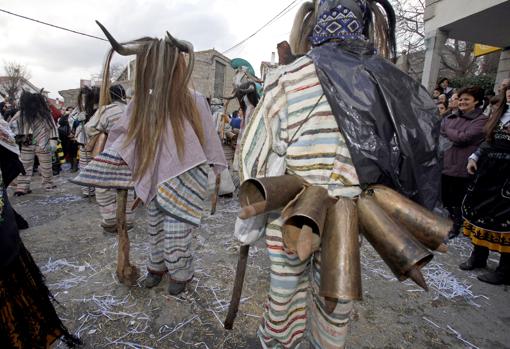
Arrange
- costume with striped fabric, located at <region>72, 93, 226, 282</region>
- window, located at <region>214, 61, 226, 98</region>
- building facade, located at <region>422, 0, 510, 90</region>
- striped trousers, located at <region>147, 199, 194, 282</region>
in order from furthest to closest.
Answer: window, located at <region>214, 61, 226, 98</region>, building facade, located at <region>422, 0, 510, 90</region>, striped trousers, located at <region>147, 199, 194, 282</region>, costume with striped fabric, located at <region>72, 93, 226, 282</region>

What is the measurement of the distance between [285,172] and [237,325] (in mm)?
1471

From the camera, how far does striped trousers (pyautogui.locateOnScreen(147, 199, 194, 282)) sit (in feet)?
7.80

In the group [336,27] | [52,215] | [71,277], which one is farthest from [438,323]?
[52,215]

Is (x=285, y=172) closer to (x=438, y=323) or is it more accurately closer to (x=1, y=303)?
(x=1, y=303)

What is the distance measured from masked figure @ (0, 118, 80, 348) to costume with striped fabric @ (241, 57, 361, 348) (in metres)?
1.17

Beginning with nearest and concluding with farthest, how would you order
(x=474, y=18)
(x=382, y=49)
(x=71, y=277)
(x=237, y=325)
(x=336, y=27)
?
1. (x=336, y=27)
2. (x=382, y=49)
3. (x=237, y=325)
4. (x=71, y=277)
5. (x=474, y=18)

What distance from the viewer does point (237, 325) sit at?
7.34 ft

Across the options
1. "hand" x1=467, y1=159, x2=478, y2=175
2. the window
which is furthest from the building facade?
the window

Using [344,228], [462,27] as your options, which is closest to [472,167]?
[344,228]

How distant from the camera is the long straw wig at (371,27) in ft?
5.14

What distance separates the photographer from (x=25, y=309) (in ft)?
4.84

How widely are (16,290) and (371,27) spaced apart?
91.2 inches

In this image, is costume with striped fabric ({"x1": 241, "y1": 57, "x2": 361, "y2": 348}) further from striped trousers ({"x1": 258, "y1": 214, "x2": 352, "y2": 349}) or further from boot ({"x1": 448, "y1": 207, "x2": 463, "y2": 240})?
boot ({"x1": 448, "y1": 207, "x2": 463, "y2": 240})

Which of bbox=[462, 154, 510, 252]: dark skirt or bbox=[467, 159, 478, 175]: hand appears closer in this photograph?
bbox=[462, 154, 510, 252]: dark skirt
